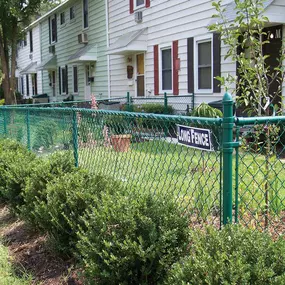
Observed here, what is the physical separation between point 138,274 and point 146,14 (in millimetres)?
11675

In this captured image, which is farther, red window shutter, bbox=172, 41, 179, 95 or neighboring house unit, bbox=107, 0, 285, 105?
red window shutter, bbox=172, 41, 179, 95

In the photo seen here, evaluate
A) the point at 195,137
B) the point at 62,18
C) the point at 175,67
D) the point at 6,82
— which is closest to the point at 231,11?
the point at 175,67

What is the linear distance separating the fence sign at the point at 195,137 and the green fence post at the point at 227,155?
0.31ft

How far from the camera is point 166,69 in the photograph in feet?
40.0

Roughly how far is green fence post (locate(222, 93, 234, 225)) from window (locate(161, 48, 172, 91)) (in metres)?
9.91

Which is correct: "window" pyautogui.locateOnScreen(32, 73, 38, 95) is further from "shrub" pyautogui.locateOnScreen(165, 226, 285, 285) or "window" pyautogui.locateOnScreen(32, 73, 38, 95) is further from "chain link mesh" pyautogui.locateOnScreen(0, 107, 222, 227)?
"shrub" pyautogui.locateOnScreen(165, 226, 285, 285)

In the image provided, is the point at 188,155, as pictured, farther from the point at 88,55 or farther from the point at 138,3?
the point at 88,55

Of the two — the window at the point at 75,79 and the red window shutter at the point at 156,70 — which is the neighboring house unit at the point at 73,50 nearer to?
the window at the point at 75,79

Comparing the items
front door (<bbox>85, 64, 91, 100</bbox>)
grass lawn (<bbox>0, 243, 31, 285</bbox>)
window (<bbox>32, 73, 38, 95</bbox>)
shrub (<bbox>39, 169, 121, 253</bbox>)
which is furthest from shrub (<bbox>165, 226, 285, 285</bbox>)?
window (<bbox>32, 73, 38, 95</bbox>)

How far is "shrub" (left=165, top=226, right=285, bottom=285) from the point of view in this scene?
5.92ft

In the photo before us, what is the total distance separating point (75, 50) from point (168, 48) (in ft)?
29.2

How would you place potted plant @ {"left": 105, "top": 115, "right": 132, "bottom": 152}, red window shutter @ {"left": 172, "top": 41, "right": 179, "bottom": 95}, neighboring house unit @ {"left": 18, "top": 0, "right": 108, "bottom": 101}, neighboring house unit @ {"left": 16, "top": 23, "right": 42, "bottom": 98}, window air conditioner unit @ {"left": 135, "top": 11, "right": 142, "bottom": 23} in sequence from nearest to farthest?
potted plant @ {"left": 105, "top": 115, "right": 132, "bottom": 152} < red window shutter @ {"left": 172, "top": 41, "right": 179, "bottom": 95} < window air conditioner unit @ {"left": 135, "top": 11, "right": 142, "bottom": 23} < neighboring house unit @ {"left": 18, "top": 0, "right": 108, "bottom": 101} < neighboring house unit @ {"left": 16, "top": 23, "right": 42, "bottom": 98}

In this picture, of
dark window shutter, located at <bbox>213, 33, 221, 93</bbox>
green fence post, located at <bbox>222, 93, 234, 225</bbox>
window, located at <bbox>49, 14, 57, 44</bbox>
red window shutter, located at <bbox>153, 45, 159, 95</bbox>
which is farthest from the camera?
window, located at <bbox>49, 14, 57, 44</bbox>

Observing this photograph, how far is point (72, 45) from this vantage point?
2027 centimetres
